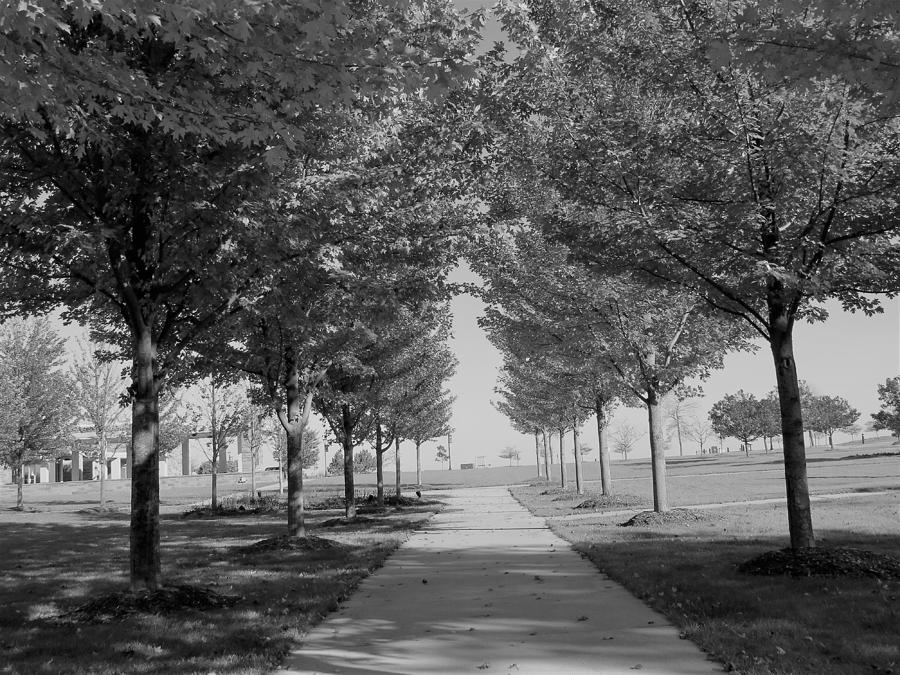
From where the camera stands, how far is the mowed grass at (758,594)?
510 centimetres

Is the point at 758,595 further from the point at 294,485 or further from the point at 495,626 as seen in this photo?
the point at 294,485

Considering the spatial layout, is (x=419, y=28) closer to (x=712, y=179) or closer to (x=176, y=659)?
(x=712, y=179)

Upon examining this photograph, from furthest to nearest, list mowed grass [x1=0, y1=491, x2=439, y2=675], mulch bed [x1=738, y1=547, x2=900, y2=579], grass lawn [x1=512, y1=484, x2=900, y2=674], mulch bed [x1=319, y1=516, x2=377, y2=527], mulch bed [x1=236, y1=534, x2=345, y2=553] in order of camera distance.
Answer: mulch bed [x1=319, y1=516, x2=377, y2=527]
mulch bed [x1=236, y1=534, x2=345, y2=553]
mulch bed [x1=738, y1=547, x2=900, y2=579]
mowed grass [x1=0, y1=491, x2=439, y2=675]
grass lawn [x1=512, y1=484, x2=900, y2=674]

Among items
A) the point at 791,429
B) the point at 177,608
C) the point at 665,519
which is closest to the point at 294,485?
the point at 177,608

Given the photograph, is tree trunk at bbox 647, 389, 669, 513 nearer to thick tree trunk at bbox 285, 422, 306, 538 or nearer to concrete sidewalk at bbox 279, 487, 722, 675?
concrete sidewalk at bbox 279, 487, 722, 675

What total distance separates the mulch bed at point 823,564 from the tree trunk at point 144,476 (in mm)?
7248

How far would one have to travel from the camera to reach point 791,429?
30.1 ft

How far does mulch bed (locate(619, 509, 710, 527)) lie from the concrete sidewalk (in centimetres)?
433

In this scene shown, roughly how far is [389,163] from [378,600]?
575 cm

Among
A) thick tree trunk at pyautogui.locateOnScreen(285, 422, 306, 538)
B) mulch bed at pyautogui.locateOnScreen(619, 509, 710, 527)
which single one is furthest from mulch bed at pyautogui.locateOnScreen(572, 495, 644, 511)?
thick tree trunk at pyautogui.locateOnScreen(285, 422, 306, 538)

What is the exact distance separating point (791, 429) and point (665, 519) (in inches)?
263

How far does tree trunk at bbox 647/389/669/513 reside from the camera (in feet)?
52.9

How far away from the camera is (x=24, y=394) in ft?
98.8

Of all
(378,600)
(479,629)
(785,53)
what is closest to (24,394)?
(378,600)
